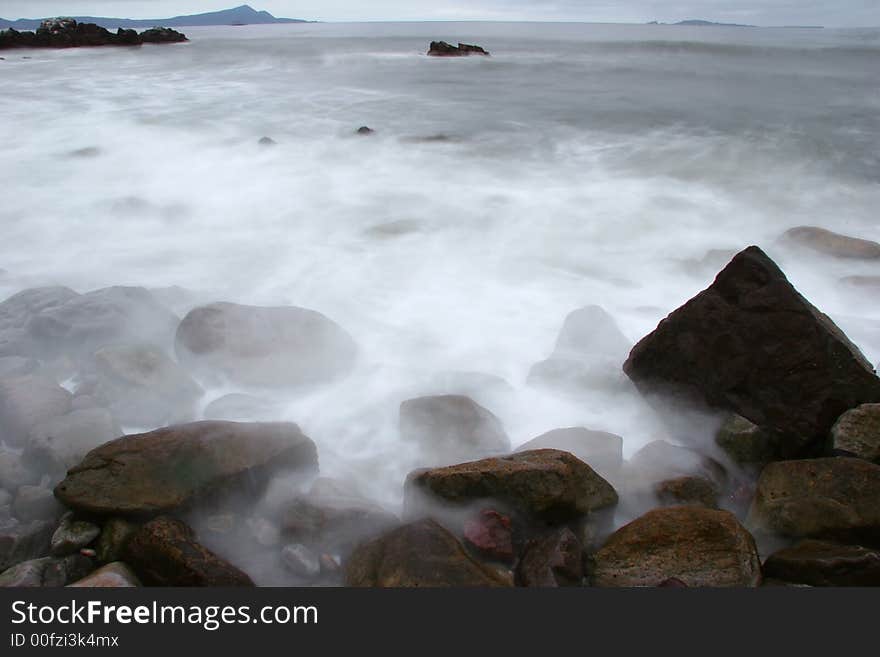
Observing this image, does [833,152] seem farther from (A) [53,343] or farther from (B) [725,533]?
(A) [53,343]

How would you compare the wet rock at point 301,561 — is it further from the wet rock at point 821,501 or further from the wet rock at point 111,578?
the wet rock at point 821,501

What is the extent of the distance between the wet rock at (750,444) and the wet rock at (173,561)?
246 cm

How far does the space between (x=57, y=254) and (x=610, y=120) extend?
440 inches

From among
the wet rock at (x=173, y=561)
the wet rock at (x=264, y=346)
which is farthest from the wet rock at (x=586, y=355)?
the wet rock at (x=173, y=561)

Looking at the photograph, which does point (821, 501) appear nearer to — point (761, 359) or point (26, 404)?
point (761, 359)

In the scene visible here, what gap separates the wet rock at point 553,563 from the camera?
2.48m

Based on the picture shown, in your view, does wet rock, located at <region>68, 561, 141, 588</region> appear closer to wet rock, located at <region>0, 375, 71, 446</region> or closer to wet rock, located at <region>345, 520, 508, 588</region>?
wet rock, located at <region>345, 520, 508, 588</region>

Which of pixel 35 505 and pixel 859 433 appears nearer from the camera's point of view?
pixel 35 505

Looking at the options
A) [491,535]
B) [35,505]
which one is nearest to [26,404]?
[35,505]

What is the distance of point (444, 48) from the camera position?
1391 inches

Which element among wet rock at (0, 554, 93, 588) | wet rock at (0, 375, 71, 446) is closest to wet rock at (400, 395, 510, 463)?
wet rock at (0, 554, 93, 588)

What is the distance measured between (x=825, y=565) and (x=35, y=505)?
10.6 ft

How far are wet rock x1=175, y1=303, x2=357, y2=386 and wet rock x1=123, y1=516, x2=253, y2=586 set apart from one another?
1.59 metres

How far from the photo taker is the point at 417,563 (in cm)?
242
